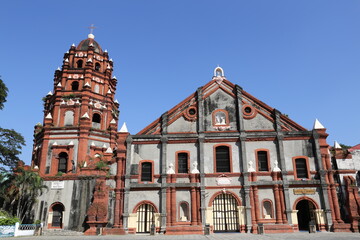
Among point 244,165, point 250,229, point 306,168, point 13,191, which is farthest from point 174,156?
point 13,191

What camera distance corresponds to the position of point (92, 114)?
101 feet

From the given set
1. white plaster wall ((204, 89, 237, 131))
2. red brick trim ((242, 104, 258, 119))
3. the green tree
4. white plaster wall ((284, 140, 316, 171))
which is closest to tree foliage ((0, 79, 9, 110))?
the green tree

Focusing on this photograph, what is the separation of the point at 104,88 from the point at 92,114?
12.1 ft

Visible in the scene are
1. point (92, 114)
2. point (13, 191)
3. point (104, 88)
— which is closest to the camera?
point (13, 191)

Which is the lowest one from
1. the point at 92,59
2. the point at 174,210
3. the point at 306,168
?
the point at 174,210

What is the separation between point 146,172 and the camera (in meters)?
24.2

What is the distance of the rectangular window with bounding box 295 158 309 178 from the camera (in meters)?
23.7

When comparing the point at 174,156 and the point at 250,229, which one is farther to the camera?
the point at 174,156

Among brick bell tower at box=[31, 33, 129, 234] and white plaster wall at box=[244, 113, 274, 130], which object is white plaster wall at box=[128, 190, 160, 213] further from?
white plaster wall at box=[244, 113, 274, 130]

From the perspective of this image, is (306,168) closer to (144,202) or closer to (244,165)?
(244,165)

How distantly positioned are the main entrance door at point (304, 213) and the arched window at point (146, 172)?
12.0 metres

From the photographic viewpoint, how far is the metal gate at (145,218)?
23.0 meters

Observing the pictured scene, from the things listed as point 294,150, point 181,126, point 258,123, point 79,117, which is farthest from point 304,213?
point 79,117

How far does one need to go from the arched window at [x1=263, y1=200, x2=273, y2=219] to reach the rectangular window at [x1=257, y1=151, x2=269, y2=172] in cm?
252
